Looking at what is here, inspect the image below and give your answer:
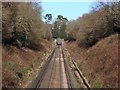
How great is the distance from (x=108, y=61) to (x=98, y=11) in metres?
21.8

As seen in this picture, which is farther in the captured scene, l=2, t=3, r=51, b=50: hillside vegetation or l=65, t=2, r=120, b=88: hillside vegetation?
l=2, t=3, r=51, b=50: hillside vegetation

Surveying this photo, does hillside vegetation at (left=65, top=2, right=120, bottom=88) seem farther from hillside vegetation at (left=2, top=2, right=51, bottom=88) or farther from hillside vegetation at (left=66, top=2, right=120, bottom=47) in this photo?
hillside vegetation at (left=2, top=2, right=51, bottom=88)

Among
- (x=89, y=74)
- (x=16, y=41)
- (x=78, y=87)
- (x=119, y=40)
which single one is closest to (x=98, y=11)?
(x=16, y=41)

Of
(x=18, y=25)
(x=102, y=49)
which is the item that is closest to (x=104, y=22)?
(x=18, y=25)

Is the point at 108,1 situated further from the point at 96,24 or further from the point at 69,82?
the point at 69,82

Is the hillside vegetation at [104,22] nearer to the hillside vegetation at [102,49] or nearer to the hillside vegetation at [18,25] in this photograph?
the hillside vegetation at [102,49]

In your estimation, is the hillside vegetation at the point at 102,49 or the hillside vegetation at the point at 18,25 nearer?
the hillside vegetation at the point at 102,49

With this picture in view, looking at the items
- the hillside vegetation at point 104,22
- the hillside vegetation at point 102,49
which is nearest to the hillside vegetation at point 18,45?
the hillside vegetation at point 102,49

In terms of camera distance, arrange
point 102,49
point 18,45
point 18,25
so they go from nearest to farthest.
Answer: point 102,49 → point 18,25 → point 18,45

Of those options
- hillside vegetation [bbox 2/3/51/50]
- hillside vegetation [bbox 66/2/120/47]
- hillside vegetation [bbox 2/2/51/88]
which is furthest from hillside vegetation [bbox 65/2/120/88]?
hillside vegetation [bbox 2/3/51/50]

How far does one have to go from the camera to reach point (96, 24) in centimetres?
4784

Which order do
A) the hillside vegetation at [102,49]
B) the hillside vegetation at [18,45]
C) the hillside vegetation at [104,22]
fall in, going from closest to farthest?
1. the hillside vegetation at [102,49]
2. the hillside vegetation at [18,45]
3. the hillside vegetation at [104,22]

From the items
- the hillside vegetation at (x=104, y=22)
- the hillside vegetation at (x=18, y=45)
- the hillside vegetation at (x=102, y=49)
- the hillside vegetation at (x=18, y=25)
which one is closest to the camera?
the hillside vegetation at (x=102, y=49)

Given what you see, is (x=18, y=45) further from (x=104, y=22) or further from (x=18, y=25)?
(x=104, y=22)
